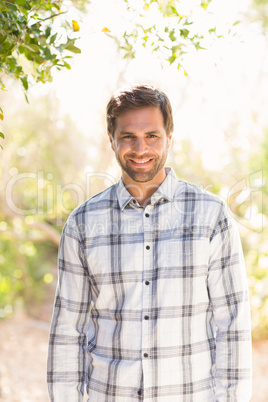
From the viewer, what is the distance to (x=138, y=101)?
1.68 metres

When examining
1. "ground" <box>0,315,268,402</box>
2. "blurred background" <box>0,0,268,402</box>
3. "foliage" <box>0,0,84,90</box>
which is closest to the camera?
"foliage" <box>0,0,84,90</box>

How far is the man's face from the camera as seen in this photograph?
165 cm

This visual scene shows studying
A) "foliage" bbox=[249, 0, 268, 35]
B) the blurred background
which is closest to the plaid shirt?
the blurred background

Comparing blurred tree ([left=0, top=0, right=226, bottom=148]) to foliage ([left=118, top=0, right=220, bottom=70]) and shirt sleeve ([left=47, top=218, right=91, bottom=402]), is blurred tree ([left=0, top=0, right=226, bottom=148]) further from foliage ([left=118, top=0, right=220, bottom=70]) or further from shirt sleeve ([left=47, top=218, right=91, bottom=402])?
shirt sleeve ([left=47, top=218, right=91, bottom=402])

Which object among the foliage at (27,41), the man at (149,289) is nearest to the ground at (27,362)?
the man at (149,289)

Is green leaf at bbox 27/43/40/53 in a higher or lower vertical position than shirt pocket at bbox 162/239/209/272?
higher

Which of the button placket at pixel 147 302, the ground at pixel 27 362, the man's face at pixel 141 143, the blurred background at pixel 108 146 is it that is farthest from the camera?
the ground at pixel 27 362

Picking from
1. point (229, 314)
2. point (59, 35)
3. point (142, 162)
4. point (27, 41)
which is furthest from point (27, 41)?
point (229, 314)

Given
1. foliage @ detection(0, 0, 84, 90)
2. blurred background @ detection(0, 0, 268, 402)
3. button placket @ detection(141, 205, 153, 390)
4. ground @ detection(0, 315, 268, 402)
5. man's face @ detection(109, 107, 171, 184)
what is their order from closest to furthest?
foliage @ detection(0, 0, 84, 90)
button placket @ detection(141, 205, 153, 390)
man's face @ detection(109, 107, 171, 184)
blurred background @ detection(0, 0, 268, 402)
ground @ detection(0, 315, 268, 402)

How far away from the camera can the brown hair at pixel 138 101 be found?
1676 millimetres

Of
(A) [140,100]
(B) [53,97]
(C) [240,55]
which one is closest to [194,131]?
(C) [240,55]

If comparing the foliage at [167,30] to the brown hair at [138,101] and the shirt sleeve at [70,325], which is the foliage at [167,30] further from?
the shirt sleeve at [70,325]

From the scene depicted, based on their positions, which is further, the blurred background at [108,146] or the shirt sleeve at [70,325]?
the blurred background at [108,146]

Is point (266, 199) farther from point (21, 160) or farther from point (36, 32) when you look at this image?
point (36, 32)
